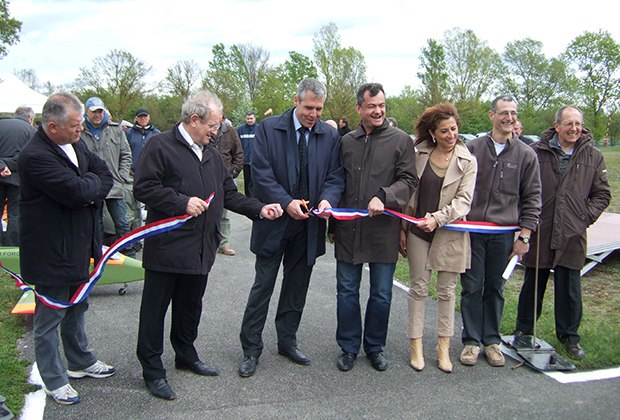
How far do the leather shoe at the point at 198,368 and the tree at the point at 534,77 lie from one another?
53571 millimetres

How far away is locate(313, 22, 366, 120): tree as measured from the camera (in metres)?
40.6

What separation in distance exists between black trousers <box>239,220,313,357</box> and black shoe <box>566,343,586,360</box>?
2506 millimetres

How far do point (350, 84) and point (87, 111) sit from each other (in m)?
41.1

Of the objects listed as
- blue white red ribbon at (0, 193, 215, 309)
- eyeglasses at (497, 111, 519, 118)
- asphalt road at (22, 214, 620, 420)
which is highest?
eyeglasses at (497, 111, 519, 118)

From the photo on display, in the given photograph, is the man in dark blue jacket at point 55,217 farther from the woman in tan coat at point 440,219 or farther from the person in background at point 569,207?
the person in background at point 569,207

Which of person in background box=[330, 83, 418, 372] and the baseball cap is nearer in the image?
person in background box=[330, 83, 418, 372]

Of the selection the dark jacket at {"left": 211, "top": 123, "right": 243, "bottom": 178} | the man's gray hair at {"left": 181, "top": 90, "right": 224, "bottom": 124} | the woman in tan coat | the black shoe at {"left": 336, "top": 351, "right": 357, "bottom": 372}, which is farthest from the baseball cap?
the black shoe at {"left": 336, "top": 351, "right": 357, "bottom": 372}

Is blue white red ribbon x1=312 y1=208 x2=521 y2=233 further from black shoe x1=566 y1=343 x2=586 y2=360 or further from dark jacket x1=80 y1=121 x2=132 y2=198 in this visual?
dark jacket x1=80 y1=121 x2=132 y2=198

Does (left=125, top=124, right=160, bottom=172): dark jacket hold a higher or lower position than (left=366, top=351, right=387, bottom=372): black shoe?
higher

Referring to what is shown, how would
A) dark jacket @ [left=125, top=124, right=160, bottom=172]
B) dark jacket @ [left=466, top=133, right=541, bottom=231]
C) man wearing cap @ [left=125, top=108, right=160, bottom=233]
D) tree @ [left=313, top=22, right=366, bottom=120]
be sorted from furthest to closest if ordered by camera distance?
tree @ [left=313, top=22, right=366, bottom=120]
dark jacket @ [left=125, top=124, right=160, bottom=172]
man wearing cap @ [left=125, top=108, right=160, bottom=233]
dark jacket @ [left=466, top=133, right=541, bottom=231]

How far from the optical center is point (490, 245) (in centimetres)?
420

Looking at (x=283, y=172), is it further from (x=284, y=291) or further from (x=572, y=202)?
(x=572, y=202)

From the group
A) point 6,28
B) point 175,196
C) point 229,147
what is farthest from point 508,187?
point 6,28

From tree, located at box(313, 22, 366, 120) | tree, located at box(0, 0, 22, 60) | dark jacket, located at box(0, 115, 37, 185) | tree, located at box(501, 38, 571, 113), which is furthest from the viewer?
tree, located at box(501, 38, 571, 113)
